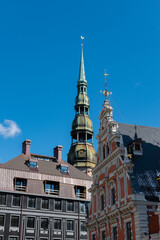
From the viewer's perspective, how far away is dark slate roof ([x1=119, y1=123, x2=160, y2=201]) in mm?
31270

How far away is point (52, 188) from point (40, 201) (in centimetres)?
335

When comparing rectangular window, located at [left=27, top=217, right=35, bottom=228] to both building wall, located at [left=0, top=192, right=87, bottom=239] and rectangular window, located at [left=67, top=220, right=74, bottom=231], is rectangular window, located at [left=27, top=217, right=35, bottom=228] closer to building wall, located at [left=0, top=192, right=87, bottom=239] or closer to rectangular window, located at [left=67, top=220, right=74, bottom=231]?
building wall, located at [left=0, top=192, right=87, bottom=239]

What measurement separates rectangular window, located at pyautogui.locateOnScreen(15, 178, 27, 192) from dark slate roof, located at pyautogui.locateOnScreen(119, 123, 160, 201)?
20.6 meters

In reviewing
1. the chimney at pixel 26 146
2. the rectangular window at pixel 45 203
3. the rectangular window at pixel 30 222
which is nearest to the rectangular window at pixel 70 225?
the rectangular window at pixel 45 203

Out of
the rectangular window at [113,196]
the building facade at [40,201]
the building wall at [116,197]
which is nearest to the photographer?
the building wall at [116,197]

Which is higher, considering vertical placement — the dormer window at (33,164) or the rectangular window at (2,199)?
the dormer window at (33,164)

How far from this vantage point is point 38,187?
5225 cm

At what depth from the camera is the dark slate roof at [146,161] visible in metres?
31.3

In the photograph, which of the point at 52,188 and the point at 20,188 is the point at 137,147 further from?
the point at 20,188

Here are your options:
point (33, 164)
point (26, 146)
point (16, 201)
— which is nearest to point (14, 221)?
point (16, 201)

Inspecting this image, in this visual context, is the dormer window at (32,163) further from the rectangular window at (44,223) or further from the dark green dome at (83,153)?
the dark green dome at (83,153)

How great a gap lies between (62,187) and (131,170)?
23.7 m

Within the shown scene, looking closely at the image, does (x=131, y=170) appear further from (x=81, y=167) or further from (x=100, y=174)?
(x=81, y=167)

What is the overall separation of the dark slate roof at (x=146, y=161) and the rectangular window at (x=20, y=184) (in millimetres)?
20579
